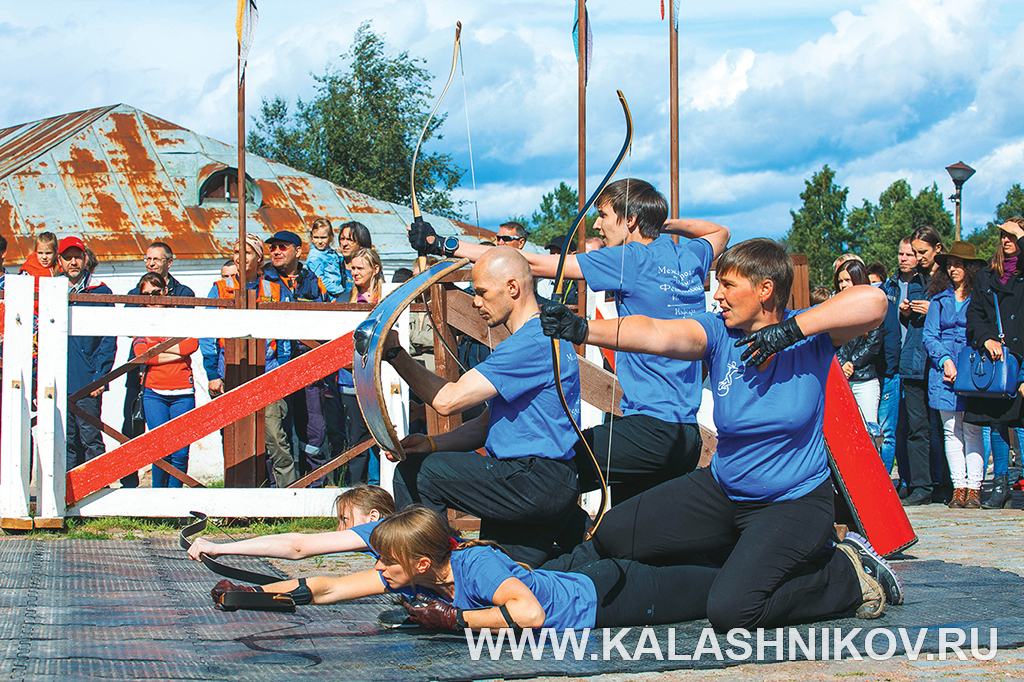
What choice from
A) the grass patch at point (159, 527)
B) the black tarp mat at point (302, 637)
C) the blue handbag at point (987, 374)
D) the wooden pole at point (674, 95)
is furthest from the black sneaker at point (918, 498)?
the grass patch at point (159, 527)

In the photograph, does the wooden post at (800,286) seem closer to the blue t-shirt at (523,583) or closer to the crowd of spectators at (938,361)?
the crowd of spectators at (938,361)

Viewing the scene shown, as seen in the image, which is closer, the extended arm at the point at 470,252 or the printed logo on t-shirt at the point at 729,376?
the printed logo on t-shirt at the point at 729,376

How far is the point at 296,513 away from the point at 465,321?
1.51 metres

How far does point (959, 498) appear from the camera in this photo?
6.96m

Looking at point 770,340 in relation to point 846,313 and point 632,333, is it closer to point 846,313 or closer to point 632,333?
point 846,313

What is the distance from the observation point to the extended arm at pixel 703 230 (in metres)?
4.87

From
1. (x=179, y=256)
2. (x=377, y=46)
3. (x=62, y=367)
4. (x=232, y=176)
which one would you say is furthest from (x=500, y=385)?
(x=377, y=46)

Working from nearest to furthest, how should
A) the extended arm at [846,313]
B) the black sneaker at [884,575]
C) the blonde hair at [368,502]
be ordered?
1. the extended arm at [846,313]
2. the black sneaker at [884,575]
3. the blonde hair at [368,502]

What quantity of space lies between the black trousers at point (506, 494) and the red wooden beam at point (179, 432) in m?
1.85

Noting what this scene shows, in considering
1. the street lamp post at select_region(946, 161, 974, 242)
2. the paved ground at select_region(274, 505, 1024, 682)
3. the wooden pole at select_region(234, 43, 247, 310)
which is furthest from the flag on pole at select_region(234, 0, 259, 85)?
the street lamp post at select_region(946, 161, 974, 242)

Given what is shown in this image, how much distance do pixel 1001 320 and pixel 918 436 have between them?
3.62 ft

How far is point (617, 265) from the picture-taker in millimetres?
4422

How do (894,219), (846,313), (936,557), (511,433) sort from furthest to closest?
(894,219), (936,557), (511,433), (846,313)

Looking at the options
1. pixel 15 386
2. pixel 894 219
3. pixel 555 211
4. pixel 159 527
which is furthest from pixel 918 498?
pixel 555 211
